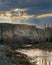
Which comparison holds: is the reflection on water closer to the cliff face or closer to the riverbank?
the riverbank

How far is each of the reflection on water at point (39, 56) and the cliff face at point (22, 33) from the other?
0.24 m

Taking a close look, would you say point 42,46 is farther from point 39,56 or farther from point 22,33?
point 22,33

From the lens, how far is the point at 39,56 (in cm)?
592

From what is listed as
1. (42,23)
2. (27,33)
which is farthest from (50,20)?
(27,33)

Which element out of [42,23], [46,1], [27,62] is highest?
[46,1]

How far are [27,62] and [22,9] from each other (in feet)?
4.05

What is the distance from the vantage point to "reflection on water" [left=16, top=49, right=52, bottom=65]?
5.89 metres

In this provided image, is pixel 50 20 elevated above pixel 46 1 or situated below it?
below

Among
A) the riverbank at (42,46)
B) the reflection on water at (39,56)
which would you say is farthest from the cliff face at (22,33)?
the reflection on water at (39,56)

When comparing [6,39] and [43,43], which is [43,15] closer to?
[43,43]

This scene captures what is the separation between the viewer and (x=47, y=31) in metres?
5.95

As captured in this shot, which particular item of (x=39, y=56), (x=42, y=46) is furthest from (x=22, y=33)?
(x=39, y=56)

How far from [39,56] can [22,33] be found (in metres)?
0.65

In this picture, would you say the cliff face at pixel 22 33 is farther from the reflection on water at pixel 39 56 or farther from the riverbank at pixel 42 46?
the reflection on water at pixel 39 56
